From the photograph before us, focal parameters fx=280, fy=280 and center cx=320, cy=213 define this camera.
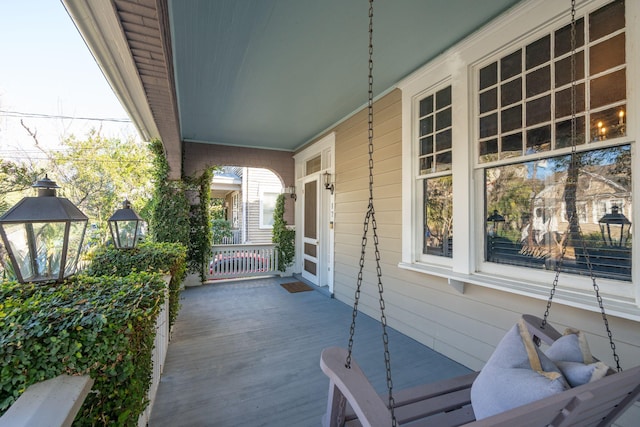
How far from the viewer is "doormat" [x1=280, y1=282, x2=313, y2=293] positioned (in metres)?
5.43

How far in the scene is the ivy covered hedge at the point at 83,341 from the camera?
99cm

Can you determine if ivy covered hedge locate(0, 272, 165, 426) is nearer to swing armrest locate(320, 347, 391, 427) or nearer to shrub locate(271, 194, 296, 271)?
swing armrest locate(320, 347, 391, 427)

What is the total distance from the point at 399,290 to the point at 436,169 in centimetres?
153

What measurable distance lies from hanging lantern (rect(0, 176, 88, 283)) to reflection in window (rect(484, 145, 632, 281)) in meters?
3.04

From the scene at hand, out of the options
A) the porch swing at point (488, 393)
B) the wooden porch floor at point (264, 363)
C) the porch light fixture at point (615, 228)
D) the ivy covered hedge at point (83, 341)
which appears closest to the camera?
the porch swing at point (488, 393)

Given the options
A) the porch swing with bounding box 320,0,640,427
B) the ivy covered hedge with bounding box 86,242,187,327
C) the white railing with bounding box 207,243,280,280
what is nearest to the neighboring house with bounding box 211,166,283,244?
the white railing with bounding box 207,243,280,280

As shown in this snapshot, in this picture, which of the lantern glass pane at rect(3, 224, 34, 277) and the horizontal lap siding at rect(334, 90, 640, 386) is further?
the horizontal lap siding at rect(334, 90, 640, 386)

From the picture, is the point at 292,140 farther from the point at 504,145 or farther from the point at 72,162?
the point at 72,162

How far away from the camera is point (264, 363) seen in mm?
2775

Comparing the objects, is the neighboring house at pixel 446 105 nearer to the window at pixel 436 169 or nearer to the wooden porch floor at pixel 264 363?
the window at pixel 436 169

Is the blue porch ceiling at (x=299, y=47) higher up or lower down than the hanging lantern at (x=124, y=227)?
higher up

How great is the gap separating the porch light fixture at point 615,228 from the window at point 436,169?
1.16 m

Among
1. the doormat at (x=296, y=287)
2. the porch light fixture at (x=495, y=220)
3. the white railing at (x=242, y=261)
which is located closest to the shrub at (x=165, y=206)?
the white railing at (x=242, y=261)

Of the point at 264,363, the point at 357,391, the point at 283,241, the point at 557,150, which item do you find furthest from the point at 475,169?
the point at 283,241
